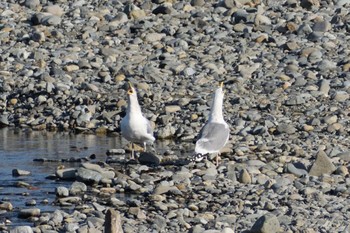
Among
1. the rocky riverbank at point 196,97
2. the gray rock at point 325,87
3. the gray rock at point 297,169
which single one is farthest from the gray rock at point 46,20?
the gray rock at point 297,169

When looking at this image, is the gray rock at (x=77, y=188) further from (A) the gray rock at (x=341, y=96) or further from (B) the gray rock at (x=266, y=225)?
(A) the gray rock at (x=341, y=96)

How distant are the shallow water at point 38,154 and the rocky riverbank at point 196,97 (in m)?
0.25

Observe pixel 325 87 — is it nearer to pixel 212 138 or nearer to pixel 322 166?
pixel 212 138

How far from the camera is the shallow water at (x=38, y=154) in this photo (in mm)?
11820

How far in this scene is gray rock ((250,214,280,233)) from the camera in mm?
9984

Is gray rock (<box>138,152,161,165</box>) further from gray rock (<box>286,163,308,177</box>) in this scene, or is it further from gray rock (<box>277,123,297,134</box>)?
gray rock (<box>277,123,297,134</box>)

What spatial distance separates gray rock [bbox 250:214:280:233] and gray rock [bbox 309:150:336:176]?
7.77ft

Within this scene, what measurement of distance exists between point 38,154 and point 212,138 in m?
2.40

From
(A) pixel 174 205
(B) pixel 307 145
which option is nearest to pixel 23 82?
(B) pixel 307 145

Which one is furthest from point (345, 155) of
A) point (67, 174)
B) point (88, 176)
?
point (67, 174)

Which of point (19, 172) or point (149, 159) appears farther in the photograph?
point (149, 159)

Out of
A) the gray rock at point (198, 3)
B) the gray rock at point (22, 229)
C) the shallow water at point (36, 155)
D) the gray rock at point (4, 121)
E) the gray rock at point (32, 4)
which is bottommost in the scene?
the gray rock at point (4, 121)

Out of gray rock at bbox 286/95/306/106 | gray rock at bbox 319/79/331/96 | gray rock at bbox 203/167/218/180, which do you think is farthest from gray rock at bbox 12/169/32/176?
gray rock at bbox 319/79/331/96

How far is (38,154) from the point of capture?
A: 14336 mm
